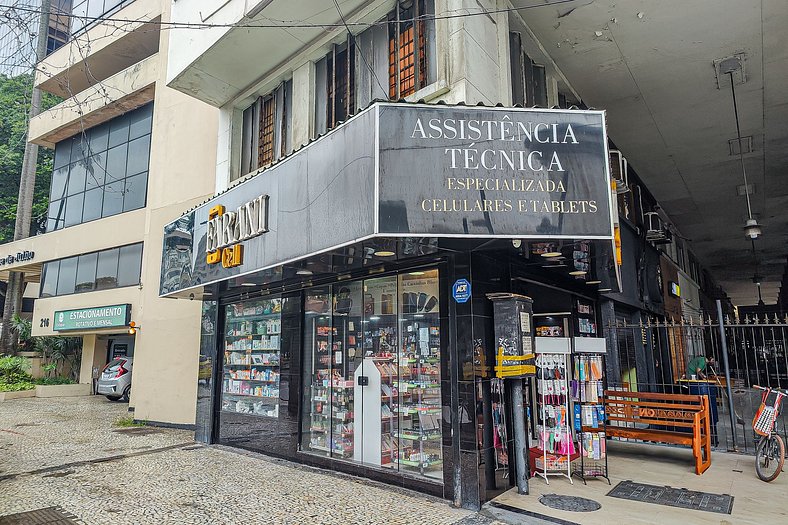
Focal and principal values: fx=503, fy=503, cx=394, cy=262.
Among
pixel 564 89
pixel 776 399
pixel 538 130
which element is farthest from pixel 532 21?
pixel 776 399

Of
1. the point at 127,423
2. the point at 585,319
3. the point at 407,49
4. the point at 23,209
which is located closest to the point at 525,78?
the point at 407,49

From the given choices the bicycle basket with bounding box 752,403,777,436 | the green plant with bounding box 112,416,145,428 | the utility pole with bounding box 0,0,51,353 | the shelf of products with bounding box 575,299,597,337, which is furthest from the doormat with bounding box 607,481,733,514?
the utility pole with bounding box 0,0,51,353

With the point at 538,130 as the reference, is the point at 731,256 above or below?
above

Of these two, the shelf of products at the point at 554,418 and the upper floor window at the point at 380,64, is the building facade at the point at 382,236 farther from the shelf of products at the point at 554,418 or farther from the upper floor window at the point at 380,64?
the shelf of products at the point at 554,418

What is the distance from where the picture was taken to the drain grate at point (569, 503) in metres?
5.66

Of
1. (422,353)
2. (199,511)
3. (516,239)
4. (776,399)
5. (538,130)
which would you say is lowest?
(199,511)

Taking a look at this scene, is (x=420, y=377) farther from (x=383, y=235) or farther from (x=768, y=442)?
(x=768, y=442)

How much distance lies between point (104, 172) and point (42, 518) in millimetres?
14942

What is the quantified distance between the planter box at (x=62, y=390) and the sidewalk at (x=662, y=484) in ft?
62.7

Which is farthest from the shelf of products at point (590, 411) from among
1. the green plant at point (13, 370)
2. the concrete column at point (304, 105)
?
the green plant at point (13, 370)

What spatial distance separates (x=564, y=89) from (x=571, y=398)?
19.5 feet

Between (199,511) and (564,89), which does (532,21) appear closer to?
(564,89)

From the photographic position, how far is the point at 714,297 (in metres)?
30.0

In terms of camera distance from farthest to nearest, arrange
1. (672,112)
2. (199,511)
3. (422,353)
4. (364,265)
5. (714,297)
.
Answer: (714,297)
(672,112)
(364,265)
(422,353)
(199,511)
